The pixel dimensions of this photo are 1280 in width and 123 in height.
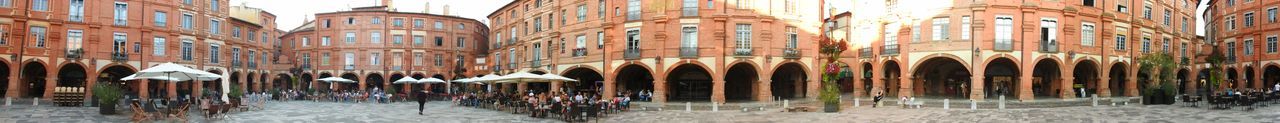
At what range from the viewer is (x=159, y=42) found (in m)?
40.8

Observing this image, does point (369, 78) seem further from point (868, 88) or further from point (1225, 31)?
point (1225, 31)

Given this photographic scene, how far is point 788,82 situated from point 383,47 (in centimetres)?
2884

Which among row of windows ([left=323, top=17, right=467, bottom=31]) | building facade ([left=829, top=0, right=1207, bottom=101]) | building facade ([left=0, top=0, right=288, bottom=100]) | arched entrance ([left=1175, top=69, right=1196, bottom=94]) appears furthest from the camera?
row of windows ([left=323, top=17, right=467, bottom=31])

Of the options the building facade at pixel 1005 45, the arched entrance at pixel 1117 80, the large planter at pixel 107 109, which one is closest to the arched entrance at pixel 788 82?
the building facade at pixel 1005 45

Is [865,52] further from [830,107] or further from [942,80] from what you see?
[830,107]

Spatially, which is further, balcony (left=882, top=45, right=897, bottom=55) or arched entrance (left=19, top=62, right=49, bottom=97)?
arched entrance (left=19, top=62, right=49, bottom=97)

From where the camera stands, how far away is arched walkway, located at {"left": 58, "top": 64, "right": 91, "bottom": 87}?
138ft

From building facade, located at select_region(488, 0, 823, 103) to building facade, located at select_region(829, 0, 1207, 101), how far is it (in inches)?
135

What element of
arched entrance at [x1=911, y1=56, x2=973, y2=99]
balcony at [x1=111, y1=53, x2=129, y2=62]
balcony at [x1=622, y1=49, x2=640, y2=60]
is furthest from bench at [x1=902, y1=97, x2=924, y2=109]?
balcony at [x1=111, y1=53, x2=129, y2=62]

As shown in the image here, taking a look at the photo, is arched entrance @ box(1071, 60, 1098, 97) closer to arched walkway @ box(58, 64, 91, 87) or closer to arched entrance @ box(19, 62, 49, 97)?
arched walkway @ box(58, 64, 91, 87)

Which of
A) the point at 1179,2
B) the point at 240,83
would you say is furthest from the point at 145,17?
the point at 1179,2

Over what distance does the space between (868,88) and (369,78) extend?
101ft

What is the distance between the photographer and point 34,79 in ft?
137

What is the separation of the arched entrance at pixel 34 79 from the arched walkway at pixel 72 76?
2.08 ft
